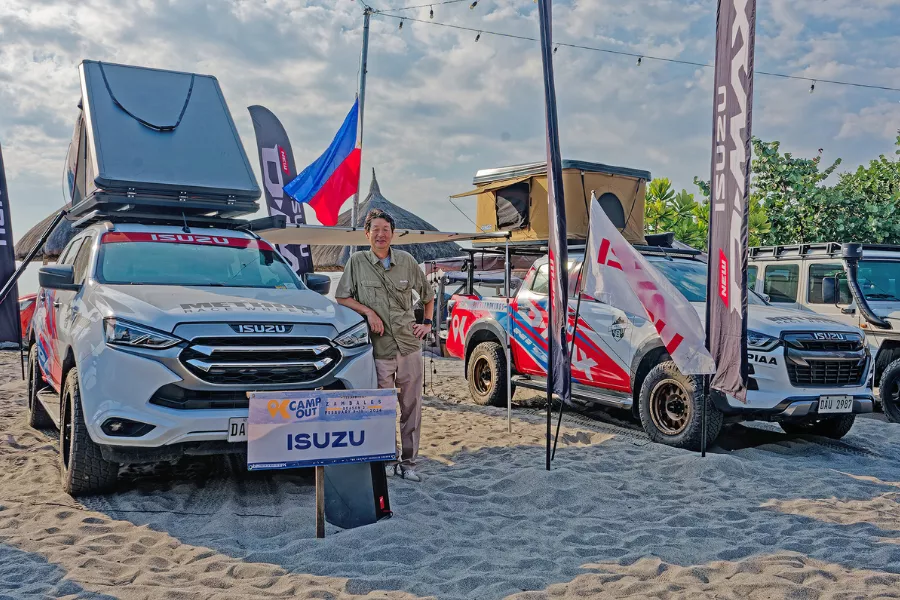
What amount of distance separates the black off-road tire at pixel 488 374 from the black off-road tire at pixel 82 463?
5.22 meters

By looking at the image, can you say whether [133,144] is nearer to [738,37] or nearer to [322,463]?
[322,463]

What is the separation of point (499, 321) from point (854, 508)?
16.2ft

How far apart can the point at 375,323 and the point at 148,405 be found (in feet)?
5.28

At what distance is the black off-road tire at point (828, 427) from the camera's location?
7.46 m

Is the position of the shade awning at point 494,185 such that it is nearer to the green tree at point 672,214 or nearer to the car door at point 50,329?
the car door at point 50,329

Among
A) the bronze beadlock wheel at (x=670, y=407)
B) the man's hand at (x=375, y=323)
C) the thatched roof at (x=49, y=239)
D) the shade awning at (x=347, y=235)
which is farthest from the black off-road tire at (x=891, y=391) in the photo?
the thatched roof at (x=49, y=239)

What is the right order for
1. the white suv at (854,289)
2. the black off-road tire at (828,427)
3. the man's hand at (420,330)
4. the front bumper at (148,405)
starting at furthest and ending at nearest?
the white suv at (854,289), the black off-road tire at (828,427), the man's hand at (420,330), the front bumper at (148,405)

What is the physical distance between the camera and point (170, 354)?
4695mm

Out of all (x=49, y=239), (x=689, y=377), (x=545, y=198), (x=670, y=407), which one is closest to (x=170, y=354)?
(x=689, y=377)

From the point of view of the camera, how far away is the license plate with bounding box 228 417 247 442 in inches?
187

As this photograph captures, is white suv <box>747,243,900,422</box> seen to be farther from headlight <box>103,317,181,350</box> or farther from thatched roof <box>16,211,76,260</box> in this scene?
thatched roof <box>16,211,76,260</box>

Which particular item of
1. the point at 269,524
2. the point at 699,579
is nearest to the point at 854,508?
the point at 699,579

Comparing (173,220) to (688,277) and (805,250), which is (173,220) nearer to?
→ (688,277)

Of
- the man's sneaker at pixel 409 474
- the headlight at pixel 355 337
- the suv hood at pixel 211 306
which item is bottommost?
the man's sneaker at pixel 409 474
